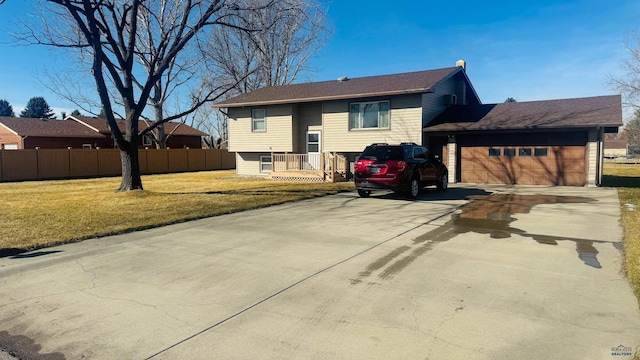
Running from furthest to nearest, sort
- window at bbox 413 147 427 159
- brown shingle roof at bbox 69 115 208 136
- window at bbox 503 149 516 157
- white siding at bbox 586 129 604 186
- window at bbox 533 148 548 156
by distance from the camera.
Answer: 1. brown shingle roof at bbox 69 115 208 136
2. window at bbox 503 149 516 157
3. window at bbox 533 148 548 156
4. white siding at bbox 586 129 604 186
5. window at bbox 413 147 427 159

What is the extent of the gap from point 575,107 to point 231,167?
91.8 ft

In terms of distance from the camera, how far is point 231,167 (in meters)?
37.7

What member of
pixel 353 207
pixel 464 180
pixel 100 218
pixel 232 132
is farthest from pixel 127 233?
pixel 232 132

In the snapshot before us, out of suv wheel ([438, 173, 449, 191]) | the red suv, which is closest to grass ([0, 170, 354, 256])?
the red suv

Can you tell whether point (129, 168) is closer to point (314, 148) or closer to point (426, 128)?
point (314, 148)

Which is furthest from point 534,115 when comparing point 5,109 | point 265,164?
point 5,109

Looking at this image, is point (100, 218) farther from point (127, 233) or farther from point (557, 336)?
point (557, 336)

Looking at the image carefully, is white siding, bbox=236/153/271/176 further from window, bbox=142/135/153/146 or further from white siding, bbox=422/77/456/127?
window, bbox=142/135/153/146

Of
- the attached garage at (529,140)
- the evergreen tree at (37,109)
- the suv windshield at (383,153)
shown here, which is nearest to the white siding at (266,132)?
the attached garage at (529,140)

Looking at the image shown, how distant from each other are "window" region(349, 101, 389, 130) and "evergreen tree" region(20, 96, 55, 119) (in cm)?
8952

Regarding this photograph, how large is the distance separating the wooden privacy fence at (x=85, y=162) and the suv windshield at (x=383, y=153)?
70.0ft

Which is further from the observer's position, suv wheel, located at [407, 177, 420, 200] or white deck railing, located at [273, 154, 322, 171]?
white deck railing, located at [273, 154, 322, 171]

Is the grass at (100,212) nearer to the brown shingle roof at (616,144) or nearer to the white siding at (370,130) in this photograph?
the white siding at (370,130)

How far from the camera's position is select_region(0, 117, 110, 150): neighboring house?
33625mm
